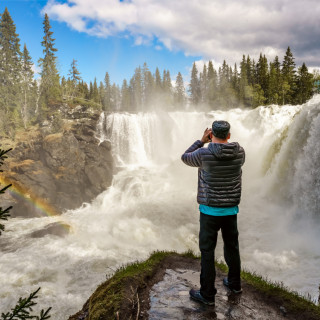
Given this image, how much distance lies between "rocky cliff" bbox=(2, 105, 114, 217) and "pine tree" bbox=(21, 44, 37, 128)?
10591 millimetres

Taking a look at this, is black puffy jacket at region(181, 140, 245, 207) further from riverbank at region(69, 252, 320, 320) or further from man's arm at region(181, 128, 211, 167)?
riverbank at region(69, 252, 320, 320)

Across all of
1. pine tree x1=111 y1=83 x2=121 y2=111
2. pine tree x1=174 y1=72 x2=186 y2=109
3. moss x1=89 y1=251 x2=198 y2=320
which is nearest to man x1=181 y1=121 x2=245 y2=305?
moss x1=89 y1=251 x2=198 y2=320

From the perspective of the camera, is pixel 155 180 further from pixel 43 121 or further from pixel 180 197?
pixel 43 121

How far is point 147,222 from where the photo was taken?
56.7 feet

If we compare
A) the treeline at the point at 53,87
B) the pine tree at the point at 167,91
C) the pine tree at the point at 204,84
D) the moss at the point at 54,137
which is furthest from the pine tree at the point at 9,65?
the pine tree at the point at 204,84

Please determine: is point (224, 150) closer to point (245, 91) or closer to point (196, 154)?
point (196, 154)

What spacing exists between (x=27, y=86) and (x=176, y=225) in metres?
40.0

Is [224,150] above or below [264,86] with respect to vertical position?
below

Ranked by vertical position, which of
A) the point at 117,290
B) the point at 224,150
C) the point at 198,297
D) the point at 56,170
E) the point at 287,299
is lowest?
the point at 56,170

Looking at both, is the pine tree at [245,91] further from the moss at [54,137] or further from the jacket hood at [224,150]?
the jacket hood at [224,150]

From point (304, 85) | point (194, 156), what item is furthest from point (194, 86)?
point (194, 156)

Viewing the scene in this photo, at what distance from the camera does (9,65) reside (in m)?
41.2

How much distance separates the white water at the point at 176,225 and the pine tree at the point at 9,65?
26.3 meters

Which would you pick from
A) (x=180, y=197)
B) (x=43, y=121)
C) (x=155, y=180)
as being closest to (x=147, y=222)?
(x=180, y=197)
